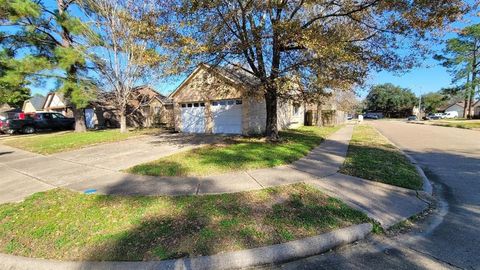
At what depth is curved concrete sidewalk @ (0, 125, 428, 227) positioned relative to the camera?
15.6 feet

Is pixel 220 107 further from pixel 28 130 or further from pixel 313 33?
pixel 28 130

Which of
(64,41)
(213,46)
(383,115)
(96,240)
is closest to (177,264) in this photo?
(96,240)

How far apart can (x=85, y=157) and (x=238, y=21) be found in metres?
7.52

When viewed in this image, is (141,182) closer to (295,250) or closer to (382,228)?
(295,250)

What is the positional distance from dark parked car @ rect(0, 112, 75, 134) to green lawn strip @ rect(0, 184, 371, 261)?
20.9 m

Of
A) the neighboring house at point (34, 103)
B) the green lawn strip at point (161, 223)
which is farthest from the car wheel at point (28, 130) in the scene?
the neighboring house at point (34, 103)

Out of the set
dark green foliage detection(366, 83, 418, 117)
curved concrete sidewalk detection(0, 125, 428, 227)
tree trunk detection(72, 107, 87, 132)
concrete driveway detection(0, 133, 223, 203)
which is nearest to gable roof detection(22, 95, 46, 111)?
tree trunk detection(72, 107, 87, 132)

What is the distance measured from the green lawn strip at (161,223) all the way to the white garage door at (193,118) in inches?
476

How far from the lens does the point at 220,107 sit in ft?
52.6

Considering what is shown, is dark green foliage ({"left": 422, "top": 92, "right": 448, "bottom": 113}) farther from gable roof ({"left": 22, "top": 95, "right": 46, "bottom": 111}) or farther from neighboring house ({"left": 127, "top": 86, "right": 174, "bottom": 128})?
Answer: gable roof ({"left": 22, "top": 95, "right": 46, "bottom": 111})

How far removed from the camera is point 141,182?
6.02 meters

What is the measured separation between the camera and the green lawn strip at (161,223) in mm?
3354

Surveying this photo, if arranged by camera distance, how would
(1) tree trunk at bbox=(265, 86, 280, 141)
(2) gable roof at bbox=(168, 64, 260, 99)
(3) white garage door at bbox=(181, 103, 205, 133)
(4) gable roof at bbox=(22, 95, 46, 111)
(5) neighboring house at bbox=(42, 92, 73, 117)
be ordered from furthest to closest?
(4) gable roof at bbox=(22, 95, 46, 111), (5) neighboring house at bbox=(42, 92, 73, 117), (3) white garage door at bbox=(181, 103, 205, 133), (1) tree trunk at bbox=(265, 86, 280, 141), (2) gable roof at bbox=(168, 64, 260, 99)

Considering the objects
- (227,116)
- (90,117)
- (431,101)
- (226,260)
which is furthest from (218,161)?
(431,101)
